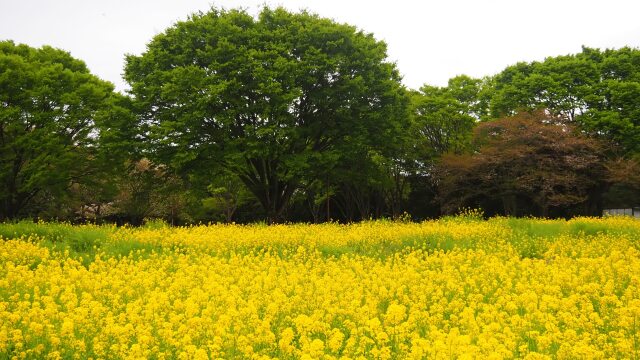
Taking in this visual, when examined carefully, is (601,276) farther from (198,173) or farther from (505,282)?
(198,173)

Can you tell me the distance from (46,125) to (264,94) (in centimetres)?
1212

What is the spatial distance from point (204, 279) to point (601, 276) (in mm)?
7116

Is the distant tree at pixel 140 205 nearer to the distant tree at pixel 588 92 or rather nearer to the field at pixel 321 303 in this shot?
the field at pixel 321 303

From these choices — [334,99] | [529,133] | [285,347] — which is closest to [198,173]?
[334,99]

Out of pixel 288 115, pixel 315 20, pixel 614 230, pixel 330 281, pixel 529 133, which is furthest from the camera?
pixel 529 133

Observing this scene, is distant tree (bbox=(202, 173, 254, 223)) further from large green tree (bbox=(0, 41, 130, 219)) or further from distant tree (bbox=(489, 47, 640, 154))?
distant tree (bbox=(489, 47, 640, 154))

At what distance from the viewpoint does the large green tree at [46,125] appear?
26.0 meters

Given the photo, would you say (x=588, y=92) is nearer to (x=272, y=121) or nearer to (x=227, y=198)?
(x=272, y=121)

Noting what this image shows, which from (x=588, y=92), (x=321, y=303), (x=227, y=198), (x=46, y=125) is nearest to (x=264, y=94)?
(x=46, y=125)

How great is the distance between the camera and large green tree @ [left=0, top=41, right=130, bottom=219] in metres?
26.0

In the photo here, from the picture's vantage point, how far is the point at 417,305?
25.2ft

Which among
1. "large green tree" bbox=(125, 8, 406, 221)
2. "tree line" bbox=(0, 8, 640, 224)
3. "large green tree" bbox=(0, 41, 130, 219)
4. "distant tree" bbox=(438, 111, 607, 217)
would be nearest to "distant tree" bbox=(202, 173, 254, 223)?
"tree line" bbox=(0, 8, 640, 224)

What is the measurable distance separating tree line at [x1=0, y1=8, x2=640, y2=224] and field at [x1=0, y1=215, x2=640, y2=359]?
907 centimetres

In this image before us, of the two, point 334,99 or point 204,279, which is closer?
point 204,279
